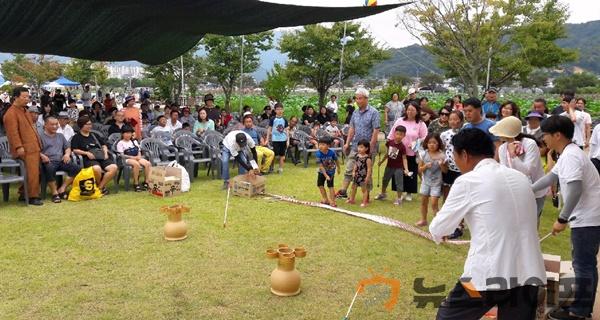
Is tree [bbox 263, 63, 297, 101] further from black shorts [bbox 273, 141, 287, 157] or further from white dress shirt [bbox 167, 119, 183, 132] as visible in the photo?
white dress shirt [bbox 167, 119, 183, 132]

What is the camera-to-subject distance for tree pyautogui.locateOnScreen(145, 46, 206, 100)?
2311 cm

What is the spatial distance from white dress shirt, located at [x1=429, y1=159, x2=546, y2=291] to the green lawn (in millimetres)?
1581

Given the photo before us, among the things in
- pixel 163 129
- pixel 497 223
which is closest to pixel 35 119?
pixel 163 129

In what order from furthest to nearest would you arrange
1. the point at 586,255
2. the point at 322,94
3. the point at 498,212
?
the point at 322,94
the point at 586,255
the point at 498,212

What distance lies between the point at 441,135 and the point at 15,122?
227 inches

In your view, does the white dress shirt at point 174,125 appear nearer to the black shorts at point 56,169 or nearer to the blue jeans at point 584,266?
the black shorts at point 56,169

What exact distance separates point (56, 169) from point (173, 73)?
17.0 m

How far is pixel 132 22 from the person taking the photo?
311 cm

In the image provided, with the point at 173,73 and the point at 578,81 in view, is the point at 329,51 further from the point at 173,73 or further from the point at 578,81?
the point at 578,81

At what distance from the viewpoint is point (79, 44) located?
3.34 metres

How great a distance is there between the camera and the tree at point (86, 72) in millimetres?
36594

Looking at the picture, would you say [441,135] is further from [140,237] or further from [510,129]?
[140,237]

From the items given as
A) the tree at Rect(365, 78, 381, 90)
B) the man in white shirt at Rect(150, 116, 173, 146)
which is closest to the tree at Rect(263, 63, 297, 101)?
the man in white shirt at Rect(150, 116, 173, 146)

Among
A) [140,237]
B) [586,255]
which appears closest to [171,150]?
[140,237]
